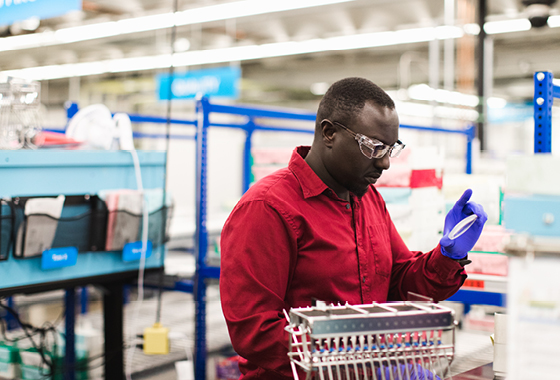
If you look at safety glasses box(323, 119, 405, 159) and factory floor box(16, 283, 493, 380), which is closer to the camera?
safety glasses box(323, 119, 405, 159)

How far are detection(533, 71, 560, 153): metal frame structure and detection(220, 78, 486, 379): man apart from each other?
0.33 metres

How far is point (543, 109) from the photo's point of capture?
187 cm

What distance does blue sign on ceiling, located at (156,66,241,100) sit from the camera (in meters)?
7.29

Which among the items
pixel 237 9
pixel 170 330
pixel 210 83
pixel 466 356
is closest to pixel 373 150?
pixel 466 356

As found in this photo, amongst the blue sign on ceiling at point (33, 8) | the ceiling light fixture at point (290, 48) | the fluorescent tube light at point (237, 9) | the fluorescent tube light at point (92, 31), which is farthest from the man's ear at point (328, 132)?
the fluorescent tube light at point (92, 31)

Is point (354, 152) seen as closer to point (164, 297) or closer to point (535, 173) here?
point (535, 173)

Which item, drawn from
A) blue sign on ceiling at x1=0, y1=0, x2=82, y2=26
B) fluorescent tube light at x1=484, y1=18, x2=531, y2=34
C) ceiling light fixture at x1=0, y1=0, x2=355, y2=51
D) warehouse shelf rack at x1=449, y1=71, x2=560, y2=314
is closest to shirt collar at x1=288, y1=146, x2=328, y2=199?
warehouse shelf rack at x1=449, y1=71, x2=560, y2=314

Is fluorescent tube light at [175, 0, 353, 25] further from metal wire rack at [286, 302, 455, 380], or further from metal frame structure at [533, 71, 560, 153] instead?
metal wire rack at [286, 302, 455, 380]

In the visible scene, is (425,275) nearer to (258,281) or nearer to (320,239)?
(320,239)

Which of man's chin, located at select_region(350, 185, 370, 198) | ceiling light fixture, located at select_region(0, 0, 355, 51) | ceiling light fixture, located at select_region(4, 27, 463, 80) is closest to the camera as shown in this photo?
man's chin, located at select_region(350, 185, 370, 198)

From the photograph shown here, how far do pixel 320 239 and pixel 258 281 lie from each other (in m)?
0.24

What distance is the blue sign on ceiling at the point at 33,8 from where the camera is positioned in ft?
12.7

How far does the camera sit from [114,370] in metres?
3.02

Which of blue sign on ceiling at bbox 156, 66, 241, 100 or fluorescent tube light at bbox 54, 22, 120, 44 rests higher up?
fluorescent tube light at bbox 54, 22, 120, 44
